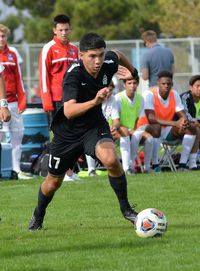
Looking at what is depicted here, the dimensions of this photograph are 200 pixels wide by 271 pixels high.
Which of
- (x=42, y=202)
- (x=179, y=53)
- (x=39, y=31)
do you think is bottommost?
(x=39, y=31)

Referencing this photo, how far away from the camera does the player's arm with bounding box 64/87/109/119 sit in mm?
9188

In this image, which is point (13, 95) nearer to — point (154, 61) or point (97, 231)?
point (154, 61)

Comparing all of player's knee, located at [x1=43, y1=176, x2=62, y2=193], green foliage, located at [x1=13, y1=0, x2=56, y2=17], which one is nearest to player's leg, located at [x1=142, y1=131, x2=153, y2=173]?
player's knee, located at [x1=43, y1=176, x2=62, y2=193]

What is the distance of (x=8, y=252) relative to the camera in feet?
29.9

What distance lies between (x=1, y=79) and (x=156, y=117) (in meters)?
7.12

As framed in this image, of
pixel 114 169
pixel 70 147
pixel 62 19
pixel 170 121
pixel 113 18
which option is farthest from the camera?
pixel 113 18

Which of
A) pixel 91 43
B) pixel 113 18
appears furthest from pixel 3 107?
pixel 113 18

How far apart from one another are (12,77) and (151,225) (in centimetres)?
719

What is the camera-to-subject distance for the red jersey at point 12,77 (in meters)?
16.2

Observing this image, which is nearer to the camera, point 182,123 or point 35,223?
point 35,223

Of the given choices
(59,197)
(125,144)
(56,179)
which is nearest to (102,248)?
(56,179)

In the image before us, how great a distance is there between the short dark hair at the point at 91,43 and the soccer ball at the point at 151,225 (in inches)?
62.9

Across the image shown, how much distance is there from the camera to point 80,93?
10.0 meters

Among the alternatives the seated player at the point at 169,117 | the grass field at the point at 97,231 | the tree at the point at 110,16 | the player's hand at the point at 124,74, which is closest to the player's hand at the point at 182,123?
the seated player at the point at 169,117
